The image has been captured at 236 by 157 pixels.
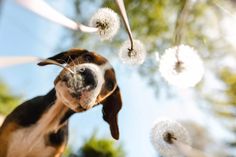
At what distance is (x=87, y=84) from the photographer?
65.6 inches

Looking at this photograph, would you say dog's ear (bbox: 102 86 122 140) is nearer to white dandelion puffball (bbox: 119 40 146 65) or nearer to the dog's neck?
the dog's neck

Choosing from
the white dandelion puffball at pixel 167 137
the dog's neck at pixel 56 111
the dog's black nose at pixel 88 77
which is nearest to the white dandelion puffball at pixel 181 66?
the white dandelion puffball at pixel 167 137

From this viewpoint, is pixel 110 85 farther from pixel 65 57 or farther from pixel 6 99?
pixel 6 99

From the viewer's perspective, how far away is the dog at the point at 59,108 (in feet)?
5.73

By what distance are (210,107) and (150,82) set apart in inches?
24.9

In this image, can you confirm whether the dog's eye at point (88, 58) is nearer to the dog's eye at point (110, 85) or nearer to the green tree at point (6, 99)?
the dog's eye at point (110, 85)

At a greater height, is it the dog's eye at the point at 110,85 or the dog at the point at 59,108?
the dog's eye at the point at 110,85

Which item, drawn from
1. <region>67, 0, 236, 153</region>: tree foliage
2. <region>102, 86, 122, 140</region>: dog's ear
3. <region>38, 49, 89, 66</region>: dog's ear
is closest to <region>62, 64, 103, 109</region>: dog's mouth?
<region>38, 49, 89, 66</region>: dog's ear

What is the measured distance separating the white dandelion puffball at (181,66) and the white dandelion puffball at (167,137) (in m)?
0.17

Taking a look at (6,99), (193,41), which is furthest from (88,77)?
(6,99)

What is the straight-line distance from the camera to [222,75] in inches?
134

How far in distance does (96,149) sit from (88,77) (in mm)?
3305

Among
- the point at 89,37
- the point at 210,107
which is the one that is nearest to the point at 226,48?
the point at 210,107

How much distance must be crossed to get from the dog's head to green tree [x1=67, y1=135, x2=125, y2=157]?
1996 mm
